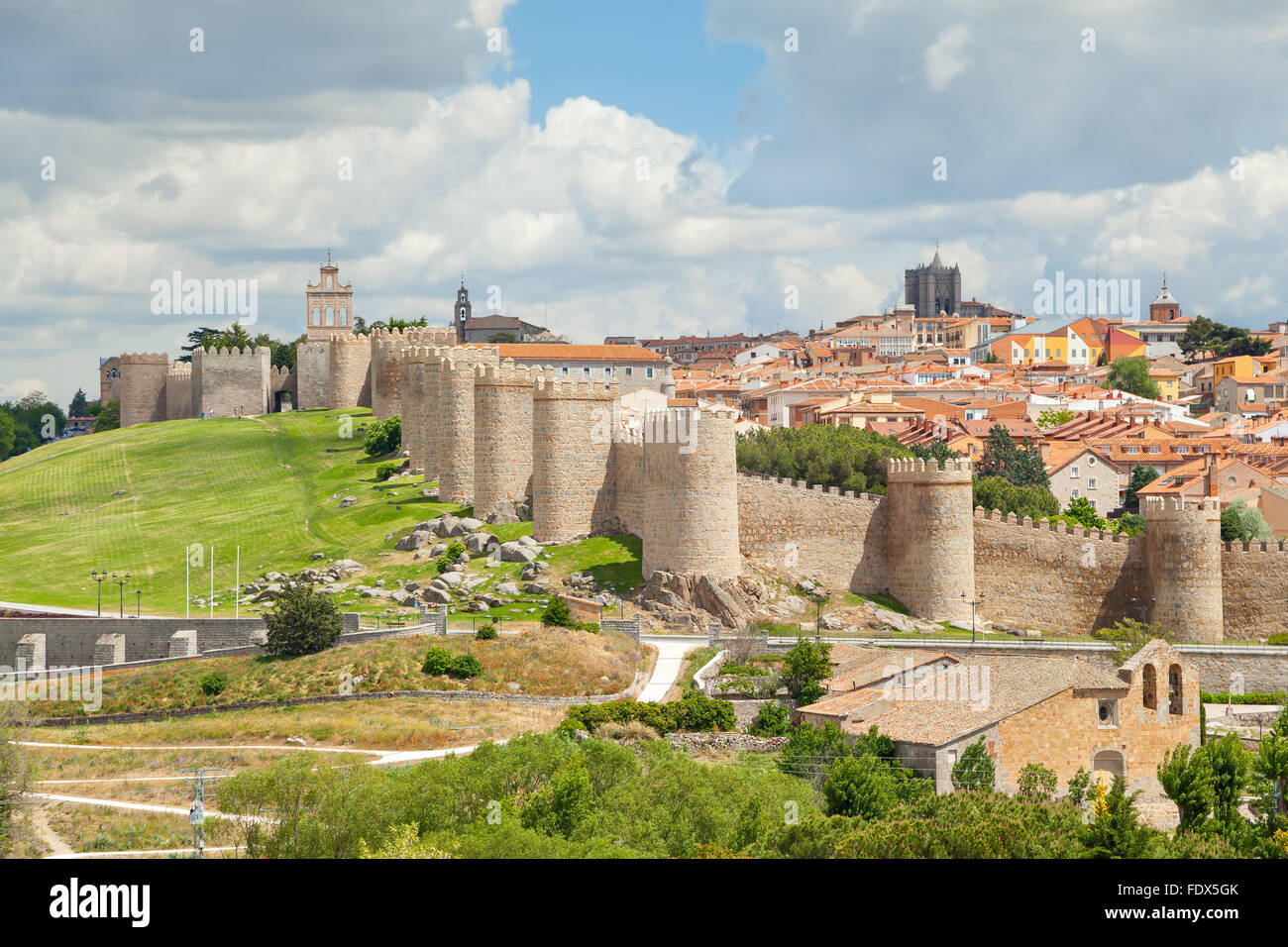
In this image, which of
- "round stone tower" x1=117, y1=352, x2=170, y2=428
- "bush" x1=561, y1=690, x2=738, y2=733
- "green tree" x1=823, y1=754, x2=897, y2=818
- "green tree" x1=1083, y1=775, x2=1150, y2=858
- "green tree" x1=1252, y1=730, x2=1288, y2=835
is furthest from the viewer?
"round stone tower" x1=117, y1=352, x2=170, y2=428

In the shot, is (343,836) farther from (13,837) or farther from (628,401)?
(628,401)

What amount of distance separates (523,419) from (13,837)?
2852cm

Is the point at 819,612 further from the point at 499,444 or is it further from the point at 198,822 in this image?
the point at 198,822

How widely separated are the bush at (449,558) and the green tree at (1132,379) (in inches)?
3433

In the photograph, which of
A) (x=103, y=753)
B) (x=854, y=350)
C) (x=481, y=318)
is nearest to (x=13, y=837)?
(x=103, y=753)

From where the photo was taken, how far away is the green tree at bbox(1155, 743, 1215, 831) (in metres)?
30.9

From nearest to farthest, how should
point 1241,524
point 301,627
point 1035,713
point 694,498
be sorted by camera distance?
point 1035,713 → point 301,627 → point 694,498 → point 1241,524

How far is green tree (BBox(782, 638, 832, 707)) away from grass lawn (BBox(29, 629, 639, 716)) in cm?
424

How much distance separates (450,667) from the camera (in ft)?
128

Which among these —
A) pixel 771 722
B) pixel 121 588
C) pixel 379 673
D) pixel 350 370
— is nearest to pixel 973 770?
pixel 771 722

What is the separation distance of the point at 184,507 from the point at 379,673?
28.3 m

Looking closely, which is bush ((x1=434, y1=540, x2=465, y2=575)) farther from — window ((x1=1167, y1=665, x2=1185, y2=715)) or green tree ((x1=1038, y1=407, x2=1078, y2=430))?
green tree ((x1=1038, y1=407, x2=1078, y2=430))

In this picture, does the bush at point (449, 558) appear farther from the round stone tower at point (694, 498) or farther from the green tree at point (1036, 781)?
the green tree at point (1036, 781)

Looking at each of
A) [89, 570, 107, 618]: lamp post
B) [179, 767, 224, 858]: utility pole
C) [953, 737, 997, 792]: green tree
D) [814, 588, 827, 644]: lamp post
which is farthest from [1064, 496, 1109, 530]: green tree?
[179, 767, 224, 858]: utility pole
